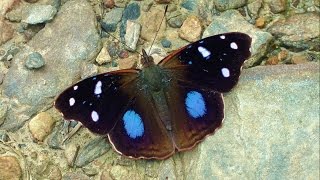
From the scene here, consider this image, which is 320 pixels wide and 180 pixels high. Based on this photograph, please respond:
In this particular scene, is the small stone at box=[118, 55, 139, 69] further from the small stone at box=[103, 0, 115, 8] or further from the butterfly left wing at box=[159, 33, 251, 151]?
the butterfly left wing at box=[159, 33, 251, 151]

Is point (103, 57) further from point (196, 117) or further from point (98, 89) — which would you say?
point (196, 117)

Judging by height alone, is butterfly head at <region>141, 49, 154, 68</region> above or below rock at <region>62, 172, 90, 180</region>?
above

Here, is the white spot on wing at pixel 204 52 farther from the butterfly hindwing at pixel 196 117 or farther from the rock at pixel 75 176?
the rock at pixel 75 176

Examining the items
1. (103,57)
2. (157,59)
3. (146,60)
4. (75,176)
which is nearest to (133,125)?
(146,60)

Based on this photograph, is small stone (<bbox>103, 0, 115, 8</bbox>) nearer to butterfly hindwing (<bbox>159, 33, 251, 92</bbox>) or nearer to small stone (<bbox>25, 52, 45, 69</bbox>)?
small stone (<bbox>25, 52, 45, 69</bbox>)

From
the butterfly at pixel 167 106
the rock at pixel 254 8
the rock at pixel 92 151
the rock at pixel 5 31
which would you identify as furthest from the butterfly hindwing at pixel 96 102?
the rock at pixel 254 8

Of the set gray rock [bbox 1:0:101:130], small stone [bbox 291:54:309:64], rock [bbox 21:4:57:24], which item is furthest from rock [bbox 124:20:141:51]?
small stone [bbox 291:54:309:64]

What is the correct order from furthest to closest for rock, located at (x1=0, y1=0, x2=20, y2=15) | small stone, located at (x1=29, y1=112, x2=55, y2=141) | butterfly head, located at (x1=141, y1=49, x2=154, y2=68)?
rock, located at (x1=0, y1=0, x2=20, y2=15), small stone, located at (x1=29, y1=112, x2=55, y2=141), butterfly head, located at (x1=141, y1=49, x2=154, y2=68)

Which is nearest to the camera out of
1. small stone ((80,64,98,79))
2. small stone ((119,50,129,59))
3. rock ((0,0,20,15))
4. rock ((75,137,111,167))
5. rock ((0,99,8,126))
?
rock ((75,137,111,167))

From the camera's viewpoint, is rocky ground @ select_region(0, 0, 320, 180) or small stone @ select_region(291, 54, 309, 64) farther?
small stone @ select_region(291, 54, 309, 64)

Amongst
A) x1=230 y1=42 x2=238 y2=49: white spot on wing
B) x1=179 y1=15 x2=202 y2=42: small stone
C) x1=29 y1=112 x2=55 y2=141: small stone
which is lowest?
x1=29 y1=112 x2=55 y2=141: small stone
